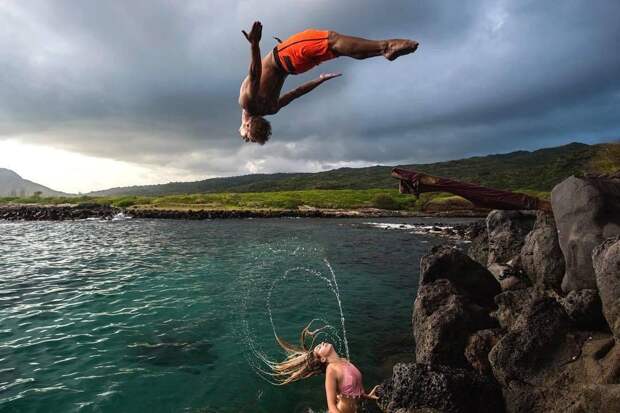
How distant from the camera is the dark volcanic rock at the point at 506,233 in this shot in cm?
1678

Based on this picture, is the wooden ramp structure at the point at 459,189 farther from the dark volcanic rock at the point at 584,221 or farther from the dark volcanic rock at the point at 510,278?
the dark volcanic rock at the point at 510,278

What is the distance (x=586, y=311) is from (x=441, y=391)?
381cm

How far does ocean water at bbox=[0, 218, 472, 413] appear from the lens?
9602 millimetres

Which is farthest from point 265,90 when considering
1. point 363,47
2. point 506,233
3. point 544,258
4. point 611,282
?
point 506,233

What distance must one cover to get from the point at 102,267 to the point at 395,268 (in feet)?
67.9

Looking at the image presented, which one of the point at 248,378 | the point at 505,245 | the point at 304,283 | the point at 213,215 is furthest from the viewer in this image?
the point at 213,215

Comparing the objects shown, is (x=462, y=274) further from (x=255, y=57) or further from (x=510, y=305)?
(x=255, y=57)

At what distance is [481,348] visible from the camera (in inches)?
372

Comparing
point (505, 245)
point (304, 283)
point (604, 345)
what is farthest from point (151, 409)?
point (505, 245)

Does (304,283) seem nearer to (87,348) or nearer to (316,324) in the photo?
(316,324)

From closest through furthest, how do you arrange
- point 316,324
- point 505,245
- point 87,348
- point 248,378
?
point 248,378 → point 87,348 → point 316,324 → point 505,245

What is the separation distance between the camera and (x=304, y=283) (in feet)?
73.3

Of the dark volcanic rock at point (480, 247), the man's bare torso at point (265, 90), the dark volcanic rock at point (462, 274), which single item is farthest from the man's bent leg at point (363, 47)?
the dark volcanic rock at point (480, 247)

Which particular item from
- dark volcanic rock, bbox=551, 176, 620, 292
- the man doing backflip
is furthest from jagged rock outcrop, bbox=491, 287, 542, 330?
the man doing backflip
